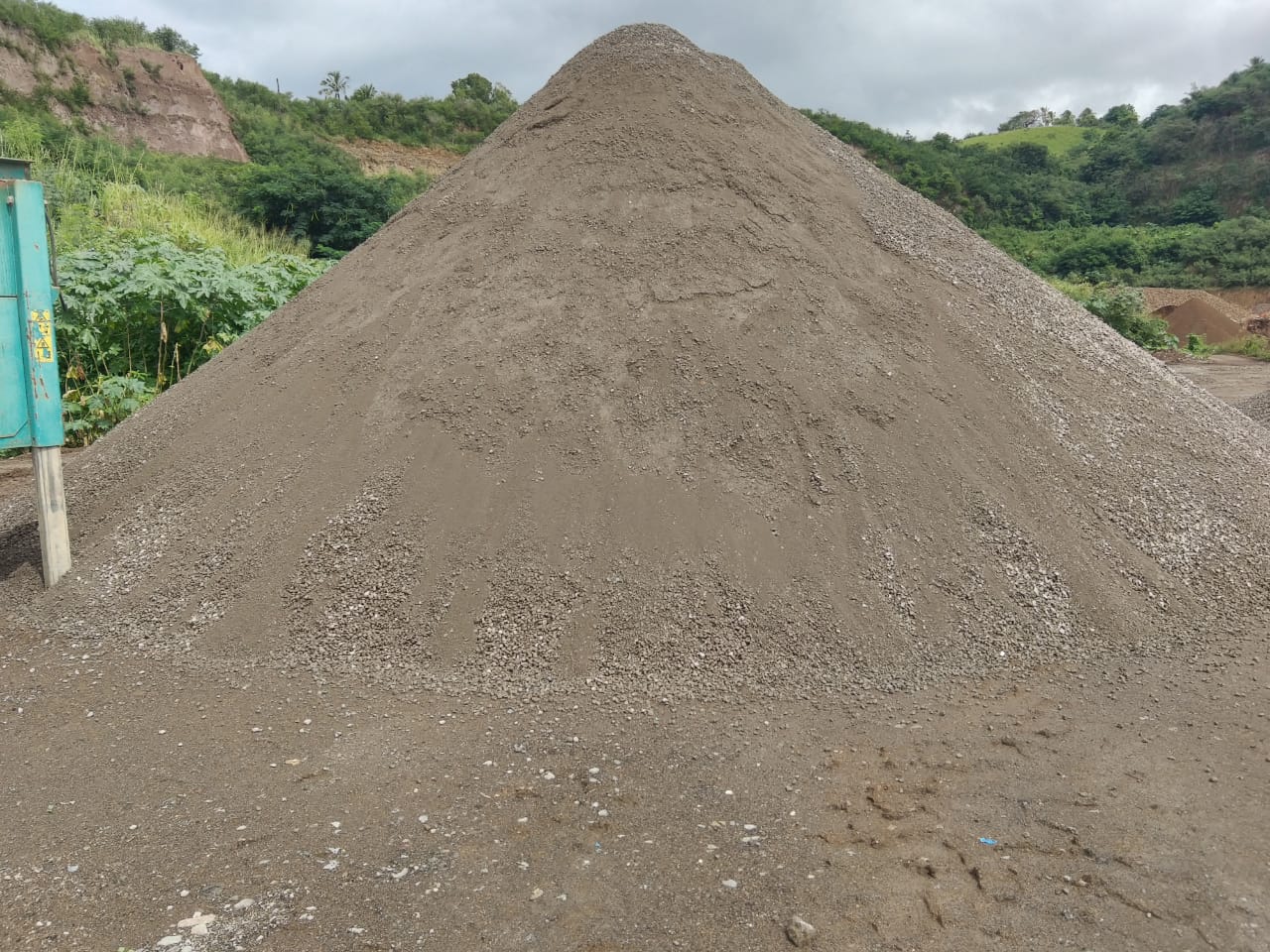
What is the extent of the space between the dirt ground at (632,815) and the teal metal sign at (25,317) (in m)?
1.30

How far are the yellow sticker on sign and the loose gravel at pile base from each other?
2.84 ft

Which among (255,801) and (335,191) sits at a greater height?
(335,191)

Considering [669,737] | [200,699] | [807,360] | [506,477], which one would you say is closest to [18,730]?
[200,699]

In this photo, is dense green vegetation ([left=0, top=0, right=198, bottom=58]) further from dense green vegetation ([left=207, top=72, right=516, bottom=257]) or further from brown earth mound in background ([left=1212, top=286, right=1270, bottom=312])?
brown earth mound in background ([left=1212, top=286, right=1270, bottom=312])

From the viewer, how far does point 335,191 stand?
1858 centimetres

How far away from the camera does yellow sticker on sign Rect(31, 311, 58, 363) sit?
4355mm

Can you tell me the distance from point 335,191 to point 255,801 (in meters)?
17.9

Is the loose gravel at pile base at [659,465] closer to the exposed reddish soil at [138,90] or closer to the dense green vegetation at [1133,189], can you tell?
the exposed reddish soil at [138,90]

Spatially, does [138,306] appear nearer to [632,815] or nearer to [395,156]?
[632,815]

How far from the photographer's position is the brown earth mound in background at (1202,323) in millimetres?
21812

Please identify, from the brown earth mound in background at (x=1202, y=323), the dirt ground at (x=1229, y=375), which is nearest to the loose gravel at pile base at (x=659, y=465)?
the dirt ground at (x=1229, y=375)

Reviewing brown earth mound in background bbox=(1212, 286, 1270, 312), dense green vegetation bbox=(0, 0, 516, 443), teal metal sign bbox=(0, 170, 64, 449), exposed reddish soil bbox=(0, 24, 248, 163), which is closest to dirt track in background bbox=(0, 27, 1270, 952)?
teal metal sign bbox=(0, 170, 64, 449)

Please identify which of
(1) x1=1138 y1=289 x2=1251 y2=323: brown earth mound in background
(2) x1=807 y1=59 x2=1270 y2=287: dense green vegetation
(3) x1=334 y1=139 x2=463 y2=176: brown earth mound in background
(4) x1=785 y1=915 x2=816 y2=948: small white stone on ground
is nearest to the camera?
(4) x1=785 y1=915 x2=816 y2=948: small white stone on ground

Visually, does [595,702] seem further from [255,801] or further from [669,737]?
[255,801]
